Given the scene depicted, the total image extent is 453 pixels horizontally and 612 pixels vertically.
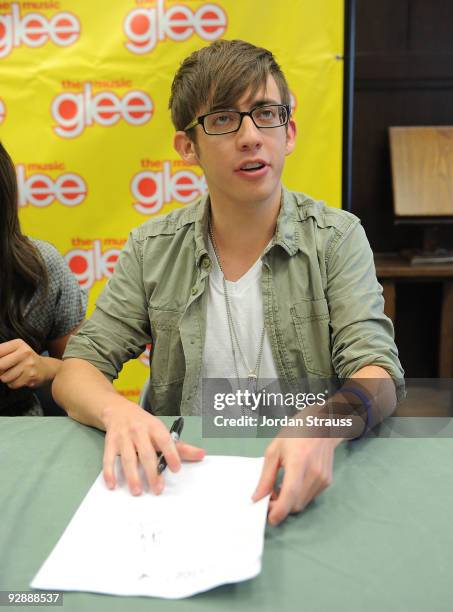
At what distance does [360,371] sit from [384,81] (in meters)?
2.09

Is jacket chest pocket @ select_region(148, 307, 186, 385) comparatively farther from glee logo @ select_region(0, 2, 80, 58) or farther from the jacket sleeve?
glee logo @ select_region(0, 2, 80, 58)

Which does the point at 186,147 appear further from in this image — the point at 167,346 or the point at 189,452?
the point at 189,452

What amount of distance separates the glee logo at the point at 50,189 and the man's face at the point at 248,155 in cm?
114

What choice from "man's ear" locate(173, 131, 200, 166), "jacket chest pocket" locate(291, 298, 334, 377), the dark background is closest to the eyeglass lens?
"man's ear" locate(173, 131, 200, 166)

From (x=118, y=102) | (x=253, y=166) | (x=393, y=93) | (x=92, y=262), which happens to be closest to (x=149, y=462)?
(x=253, y=166)

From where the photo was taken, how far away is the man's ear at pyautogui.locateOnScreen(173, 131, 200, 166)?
1458mm

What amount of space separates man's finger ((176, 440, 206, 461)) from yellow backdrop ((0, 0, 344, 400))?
1634 mm

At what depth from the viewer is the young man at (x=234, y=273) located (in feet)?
4.31

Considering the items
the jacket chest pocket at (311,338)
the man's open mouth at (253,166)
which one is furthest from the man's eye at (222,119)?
the jacket chest pocket at (311,338)

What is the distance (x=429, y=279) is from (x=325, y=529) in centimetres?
204

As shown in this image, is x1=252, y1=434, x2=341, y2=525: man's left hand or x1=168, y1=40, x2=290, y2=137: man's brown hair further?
x1=168, y1=40, x2=290, y2=137: man's brown hair

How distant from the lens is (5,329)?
1.52 meters

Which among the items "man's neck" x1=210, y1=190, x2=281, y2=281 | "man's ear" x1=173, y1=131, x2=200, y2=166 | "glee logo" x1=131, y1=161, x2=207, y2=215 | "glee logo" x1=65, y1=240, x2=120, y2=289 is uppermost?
"man's ear" x1=173, y1=131, x2=200, y2=166

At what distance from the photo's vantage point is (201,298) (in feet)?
4.68
